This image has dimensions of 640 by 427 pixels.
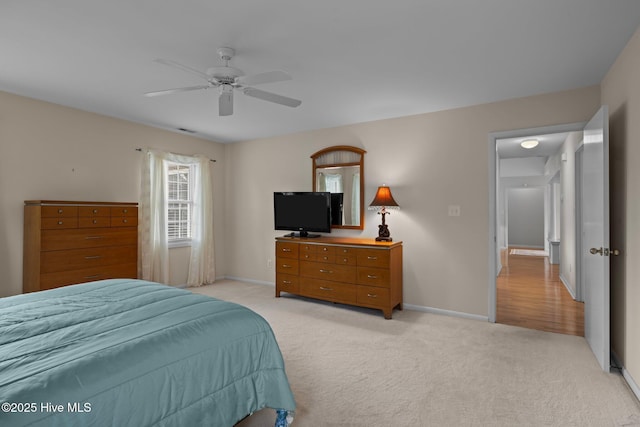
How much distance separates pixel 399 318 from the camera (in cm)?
400

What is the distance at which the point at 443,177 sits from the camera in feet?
13.7

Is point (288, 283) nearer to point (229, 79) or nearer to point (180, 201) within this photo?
point (180, 201)

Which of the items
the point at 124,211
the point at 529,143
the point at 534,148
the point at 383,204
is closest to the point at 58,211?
the point at 124,211

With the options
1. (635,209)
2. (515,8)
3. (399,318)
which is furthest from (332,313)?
(515,8)

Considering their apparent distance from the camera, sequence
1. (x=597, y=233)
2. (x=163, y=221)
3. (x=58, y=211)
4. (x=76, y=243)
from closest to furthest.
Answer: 1. (x=597, y=233)
2. (x=58, y=211)
3. (x=76, y=243)
4. (x=163, y=221)

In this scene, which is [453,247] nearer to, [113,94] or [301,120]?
[301,120]

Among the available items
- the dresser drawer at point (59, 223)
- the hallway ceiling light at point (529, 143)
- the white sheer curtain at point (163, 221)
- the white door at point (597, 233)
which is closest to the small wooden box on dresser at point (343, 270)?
the white sheer curtain at point (163, 221)

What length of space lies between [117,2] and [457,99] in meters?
3.25

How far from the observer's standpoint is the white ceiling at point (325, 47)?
211 centimetres

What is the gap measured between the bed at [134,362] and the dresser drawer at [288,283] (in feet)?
8.40

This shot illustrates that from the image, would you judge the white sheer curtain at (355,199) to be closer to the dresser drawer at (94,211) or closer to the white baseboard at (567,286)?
the dresser drawer at (94,211)

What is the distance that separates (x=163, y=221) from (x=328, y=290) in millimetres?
2685

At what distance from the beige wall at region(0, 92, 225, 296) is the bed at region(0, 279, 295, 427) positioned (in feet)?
6.71

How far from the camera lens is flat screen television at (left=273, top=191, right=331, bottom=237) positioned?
15.9 feet
